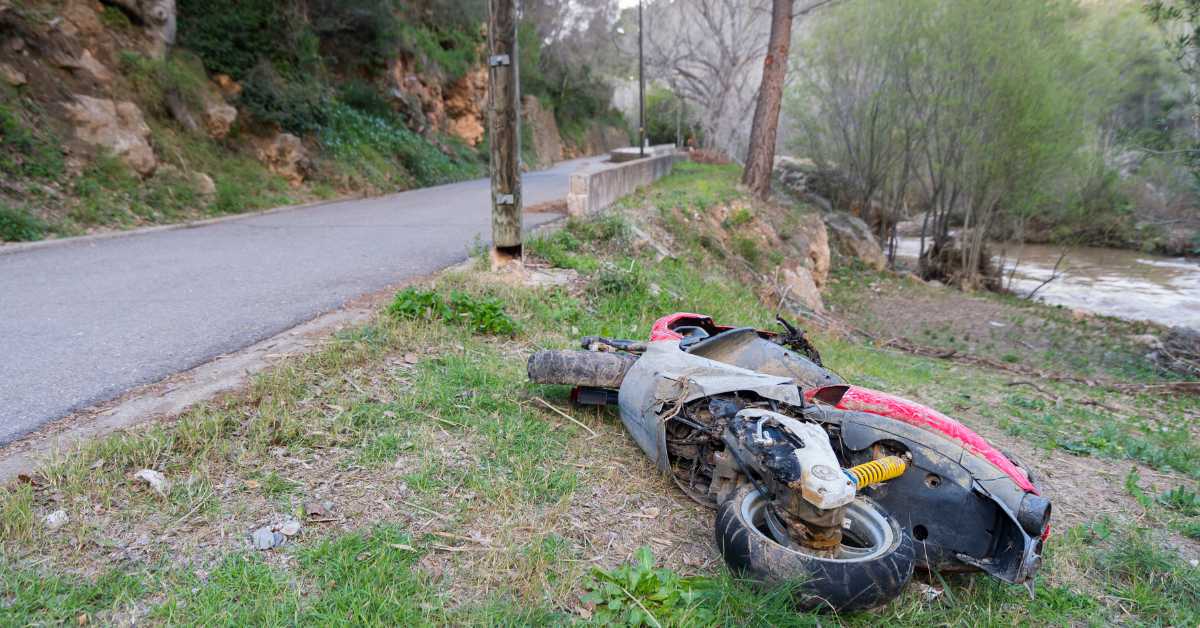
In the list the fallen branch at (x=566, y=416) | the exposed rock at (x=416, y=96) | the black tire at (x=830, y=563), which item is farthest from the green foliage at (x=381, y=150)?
the black tire at (x=830, y=563)

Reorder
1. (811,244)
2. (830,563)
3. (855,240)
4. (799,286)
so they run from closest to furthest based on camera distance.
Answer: (830,563)
(799,286)
(811,244)
(855,240)

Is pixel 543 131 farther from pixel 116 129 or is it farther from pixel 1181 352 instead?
pixel 1181 352

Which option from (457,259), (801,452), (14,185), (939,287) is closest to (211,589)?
(801,452)

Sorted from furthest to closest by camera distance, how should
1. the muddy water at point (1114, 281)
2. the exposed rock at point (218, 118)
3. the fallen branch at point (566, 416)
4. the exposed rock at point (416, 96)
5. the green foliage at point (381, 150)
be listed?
the exposed rock at point (416, 96), the muddy water at point (1114, 281), the green foliage at point (381, 150), the exposed rock at point (218, 118), the fallen branch at point (566, 416)

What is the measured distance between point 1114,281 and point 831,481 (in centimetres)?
2943

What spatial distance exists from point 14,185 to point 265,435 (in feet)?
29.1

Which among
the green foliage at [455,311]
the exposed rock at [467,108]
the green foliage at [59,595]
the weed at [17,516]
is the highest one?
the exposed rock at [467,108]

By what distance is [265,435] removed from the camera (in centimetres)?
348

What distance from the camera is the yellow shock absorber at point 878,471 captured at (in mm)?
2850

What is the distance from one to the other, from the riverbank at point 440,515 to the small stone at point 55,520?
12 millimetres

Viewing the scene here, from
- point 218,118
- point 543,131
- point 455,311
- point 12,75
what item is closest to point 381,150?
point 218,118

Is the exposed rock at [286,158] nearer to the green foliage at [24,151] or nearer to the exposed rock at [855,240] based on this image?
the green foliage at [24,151]

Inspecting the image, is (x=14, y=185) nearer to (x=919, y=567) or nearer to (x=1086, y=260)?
(x=919, y=567)

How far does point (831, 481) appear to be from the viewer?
256cm
